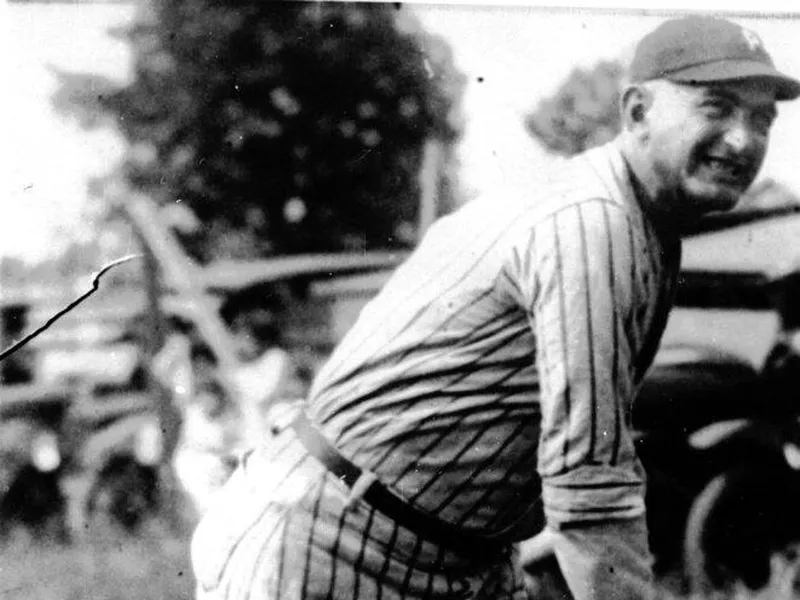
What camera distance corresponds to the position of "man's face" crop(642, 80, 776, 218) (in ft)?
6.23

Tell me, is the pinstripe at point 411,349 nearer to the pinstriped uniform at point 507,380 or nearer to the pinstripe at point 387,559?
the pinstriped uniform at point 507,380

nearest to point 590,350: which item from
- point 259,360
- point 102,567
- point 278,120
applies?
point 259,360

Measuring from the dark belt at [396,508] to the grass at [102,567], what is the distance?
0.53 meters

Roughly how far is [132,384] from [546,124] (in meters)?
1.10

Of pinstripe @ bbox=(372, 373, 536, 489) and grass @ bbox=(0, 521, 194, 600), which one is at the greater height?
pinstripe @ bbox=(372, 373, 536, 489)

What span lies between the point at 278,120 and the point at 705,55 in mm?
913

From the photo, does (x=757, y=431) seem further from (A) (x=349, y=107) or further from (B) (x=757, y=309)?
(A) (x=349, y=107)

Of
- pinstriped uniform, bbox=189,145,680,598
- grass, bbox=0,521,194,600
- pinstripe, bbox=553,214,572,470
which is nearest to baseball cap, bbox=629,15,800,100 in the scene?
pinstriped uniform, bbox=189,145,680,598

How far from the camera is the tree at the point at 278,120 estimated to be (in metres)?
2.10

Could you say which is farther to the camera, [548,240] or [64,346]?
[64,346]

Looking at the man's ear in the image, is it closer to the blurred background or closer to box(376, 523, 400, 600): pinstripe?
the blurred background

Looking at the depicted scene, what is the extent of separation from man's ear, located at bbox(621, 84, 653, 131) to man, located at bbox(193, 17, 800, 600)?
86mm

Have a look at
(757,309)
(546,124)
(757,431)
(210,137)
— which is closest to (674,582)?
(757,431)

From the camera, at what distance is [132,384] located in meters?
2.10
